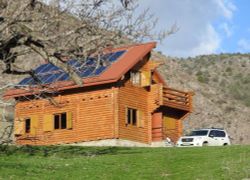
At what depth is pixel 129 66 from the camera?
45656 millimetres

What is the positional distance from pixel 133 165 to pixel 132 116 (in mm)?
21802

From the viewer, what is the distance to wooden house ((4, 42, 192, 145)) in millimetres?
45344

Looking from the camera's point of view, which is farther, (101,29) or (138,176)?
(101,29)

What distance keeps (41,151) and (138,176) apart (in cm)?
1023

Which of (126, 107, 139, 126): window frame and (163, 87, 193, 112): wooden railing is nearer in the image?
(126, 107, 139, 126): window frame

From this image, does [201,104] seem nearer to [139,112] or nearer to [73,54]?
[139,112]

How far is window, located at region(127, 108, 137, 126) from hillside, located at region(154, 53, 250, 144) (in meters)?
35.8

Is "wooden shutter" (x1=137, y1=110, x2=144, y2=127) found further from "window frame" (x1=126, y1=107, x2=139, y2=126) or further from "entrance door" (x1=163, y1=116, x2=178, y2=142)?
"entrance door" (x1=163, y1=116, x2=178, y2=142)

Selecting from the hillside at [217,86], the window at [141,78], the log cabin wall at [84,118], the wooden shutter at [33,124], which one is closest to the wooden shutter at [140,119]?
the window at [141,78]

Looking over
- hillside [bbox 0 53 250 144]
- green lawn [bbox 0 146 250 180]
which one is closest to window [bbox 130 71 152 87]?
green lawn [bbox 0 146 250 180]

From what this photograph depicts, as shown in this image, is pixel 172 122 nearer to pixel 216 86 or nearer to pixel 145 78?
pixel 145 78

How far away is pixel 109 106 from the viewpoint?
149 feet

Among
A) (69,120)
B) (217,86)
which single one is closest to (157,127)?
(69,120)

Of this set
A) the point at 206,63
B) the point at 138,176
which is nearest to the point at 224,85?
the point at 206,63
